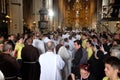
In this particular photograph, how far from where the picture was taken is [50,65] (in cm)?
962

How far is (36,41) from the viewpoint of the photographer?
49.9 ft

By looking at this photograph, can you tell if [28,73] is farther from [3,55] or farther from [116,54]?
[116,54]

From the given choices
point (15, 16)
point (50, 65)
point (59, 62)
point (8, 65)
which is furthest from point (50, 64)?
point (15, 16)

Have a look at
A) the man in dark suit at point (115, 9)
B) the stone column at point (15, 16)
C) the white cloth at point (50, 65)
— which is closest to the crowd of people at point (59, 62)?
the white cloth at point (50, 65)

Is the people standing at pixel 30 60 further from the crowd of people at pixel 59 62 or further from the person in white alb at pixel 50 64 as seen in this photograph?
the person in white alb at pixel 50 64

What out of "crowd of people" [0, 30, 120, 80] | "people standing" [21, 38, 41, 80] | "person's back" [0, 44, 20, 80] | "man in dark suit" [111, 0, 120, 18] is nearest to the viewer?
"crowd of people" [0, 30, 120, 80]

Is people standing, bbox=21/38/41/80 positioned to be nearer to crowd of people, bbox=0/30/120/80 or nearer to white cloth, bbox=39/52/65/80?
crowd of people, bbox=0/30/120/80

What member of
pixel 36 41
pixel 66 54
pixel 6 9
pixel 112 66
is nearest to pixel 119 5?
pixel 6 9

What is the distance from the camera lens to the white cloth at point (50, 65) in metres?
→ 9.42

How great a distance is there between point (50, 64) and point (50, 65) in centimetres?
4

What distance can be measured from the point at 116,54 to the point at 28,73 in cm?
487

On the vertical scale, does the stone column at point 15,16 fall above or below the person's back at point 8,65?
above

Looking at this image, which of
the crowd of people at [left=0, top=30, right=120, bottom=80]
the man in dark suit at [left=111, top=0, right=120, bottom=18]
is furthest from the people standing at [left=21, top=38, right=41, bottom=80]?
the man in dark suit at [left=111, top=0, right=120, bottom=18]

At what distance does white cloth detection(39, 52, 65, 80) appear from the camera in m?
9.42
